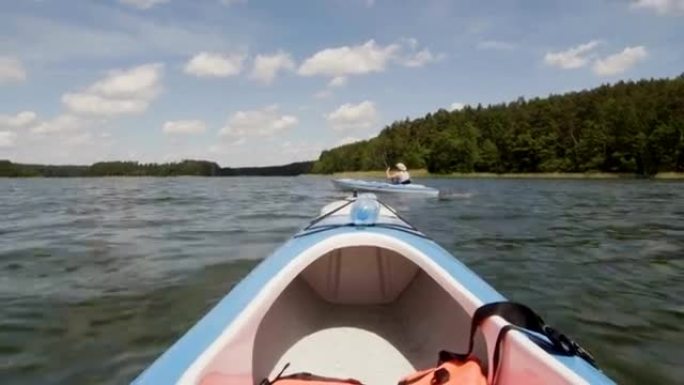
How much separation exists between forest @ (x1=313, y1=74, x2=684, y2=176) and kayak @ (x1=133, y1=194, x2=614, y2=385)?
67912 mm

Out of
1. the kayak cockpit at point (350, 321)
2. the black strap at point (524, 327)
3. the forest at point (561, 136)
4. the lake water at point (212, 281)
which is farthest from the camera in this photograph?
the forest at point (561, 136)

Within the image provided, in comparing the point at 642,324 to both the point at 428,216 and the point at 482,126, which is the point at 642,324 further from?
the point at 482,126

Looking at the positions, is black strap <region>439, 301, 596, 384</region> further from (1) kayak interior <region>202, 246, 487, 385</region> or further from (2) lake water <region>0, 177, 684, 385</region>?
(2) lake water <region>0, 177, 684, 385</region>

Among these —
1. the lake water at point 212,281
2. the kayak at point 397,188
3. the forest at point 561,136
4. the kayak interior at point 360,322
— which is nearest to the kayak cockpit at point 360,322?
the kayak interior at point 360,322

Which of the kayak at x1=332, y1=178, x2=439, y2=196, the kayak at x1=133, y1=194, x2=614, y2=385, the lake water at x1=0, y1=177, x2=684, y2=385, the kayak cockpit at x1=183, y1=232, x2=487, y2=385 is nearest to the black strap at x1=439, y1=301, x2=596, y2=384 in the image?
the kayak at x1=133, y1=194, x2=614, y2=385

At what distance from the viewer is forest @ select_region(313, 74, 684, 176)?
213 ft

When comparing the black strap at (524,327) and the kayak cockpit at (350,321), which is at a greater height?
the black strap at (524,327)

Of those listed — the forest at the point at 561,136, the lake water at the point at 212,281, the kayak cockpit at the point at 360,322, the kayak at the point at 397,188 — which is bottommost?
the lake water at the point at 212,281

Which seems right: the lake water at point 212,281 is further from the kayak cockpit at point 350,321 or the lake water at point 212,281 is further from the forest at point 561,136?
the forest at point 561,136

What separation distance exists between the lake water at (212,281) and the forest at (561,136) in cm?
5666

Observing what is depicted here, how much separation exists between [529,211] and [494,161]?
71861mm

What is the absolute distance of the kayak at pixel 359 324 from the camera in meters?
2.30

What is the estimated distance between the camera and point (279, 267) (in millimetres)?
3426

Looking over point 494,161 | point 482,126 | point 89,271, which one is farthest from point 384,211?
point 482,126
